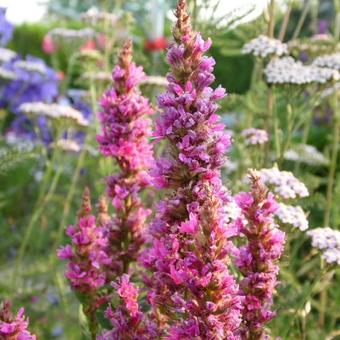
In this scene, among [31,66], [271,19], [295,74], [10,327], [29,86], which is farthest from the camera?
[29,86]

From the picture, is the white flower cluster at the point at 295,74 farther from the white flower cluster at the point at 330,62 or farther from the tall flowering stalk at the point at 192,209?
the tall flowering stalk at the point at 192,209

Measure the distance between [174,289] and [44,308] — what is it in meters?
2.31

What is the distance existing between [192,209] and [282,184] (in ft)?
3.60

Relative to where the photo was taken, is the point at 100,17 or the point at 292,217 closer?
the point at 292,217

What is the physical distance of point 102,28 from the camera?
471cm

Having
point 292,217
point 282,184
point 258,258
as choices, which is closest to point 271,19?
point 282,184

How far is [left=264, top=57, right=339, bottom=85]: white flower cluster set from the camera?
Result: 2883 mm

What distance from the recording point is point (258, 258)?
1.61m

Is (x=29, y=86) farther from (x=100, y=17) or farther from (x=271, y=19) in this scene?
(x=271, y=19)

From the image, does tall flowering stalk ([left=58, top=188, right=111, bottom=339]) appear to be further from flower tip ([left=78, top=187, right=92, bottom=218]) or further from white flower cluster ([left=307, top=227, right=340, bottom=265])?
white flower cluster ([left=307, top=227, right=340, bottom=265])

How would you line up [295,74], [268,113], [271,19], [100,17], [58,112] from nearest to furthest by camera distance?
[295,74]
[271,19]
[268,113]
[58,112]
[100,17]

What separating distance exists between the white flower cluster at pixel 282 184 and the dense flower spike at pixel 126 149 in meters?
0.48

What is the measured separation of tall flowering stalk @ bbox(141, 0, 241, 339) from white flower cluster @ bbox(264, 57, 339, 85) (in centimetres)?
142

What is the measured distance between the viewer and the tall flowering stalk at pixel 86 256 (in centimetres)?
201
